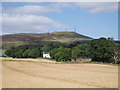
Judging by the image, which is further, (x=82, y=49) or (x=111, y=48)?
(x=82, y=49)

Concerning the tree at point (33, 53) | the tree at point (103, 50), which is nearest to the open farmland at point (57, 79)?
the tree at point (103, 50)

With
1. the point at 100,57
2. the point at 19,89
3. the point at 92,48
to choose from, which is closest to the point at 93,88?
the point at 19,89

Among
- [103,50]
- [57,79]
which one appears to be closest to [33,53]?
[103,50]

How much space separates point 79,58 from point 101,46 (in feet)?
66.8

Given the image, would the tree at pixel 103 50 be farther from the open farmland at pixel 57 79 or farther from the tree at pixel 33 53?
the tree at pixel 33 53

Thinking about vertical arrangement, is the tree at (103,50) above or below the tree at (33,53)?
above

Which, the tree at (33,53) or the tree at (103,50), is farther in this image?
Answer: the tree at (33,53)

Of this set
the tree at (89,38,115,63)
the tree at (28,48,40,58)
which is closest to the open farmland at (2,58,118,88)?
the tree at (89,38,115,63)

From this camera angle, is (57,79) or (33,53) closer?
(57,79)

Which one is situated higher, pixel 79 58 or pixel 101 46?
pixel 101 46

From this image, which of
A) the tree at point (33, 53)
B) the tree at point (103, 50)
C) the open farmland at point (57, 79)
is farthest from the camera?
the tree at point (33, 53)

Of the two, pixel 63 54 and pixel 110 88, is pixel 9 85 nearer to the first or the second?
pixel 110 88

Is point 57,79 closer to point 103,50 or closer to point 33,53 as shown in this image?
point 103,50

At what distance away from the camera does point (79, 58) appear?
86.2 meters
